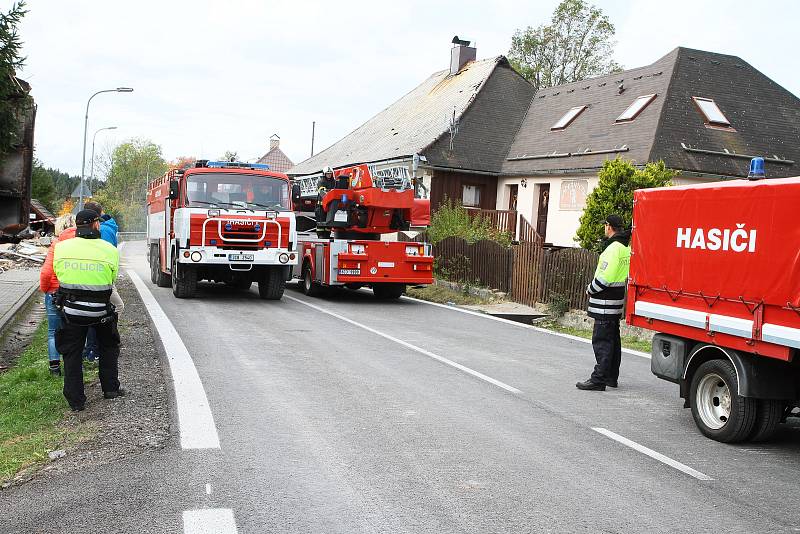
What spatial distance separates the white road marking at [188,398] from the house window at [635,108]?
1868 cm

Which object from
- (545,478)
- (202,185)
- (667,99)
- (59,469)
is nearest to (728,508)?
(545,478)

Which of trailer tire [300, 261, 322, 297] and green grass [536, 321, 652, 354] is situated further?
trailer tire [300, 261, 322, 297]

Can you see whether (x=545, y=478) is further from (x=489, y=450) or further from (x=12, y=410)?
(x=12, y=410)

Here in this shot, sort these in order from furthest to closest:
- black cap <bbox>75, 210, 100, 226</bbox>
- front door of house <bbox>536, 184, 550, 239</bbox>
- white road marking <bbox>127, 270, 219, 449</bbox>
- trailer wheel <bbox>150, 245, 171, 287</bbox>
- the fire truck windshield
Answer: front door of house <bbox>536, 184, 550, 239</bbox>
trailer wheel <bbox>150, 245, 171, 287</bbox>
the fire truck windshield
black cap <bbox>75, 210, 100, 226</bbox>
white road marking <bbox>127, 270, 219, 449</bbox>

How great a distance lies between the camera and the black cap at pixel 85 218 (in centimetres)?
702

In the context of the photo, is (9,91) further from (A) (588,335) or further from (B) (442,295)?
(B) (442,295)

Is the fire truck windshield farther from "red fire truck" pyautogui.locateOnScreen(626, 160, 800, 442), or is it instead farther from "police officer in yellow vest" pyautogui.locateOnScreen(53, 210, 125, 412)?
"red fire truck" pyautogui.locateOnScreen(626, 160, 800, 442)

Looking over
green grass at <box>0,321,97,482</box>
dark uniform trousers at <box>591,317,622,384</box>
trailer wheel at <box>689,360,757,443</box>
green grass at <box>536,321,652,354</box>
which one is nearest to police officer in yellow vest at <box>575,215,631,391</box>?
dark uniform trousers at <box>591,317,622,384</box>

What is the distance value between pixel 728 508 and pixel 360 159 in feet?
108

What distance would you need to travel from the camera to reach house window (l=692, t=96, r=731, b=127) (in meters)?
25.7

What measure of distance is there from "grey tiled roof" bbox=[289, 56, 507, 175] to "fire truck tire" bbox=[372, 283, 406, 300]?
44.0 feet

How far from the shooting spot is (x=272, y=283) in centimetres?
1712

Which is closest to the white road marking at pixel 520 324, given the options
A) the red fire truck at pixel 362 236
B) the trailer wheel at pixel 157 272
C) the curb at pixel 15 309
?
the red fire truck at pixel 362 236

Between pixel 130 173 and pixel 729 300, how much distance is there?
89246 millimetres
